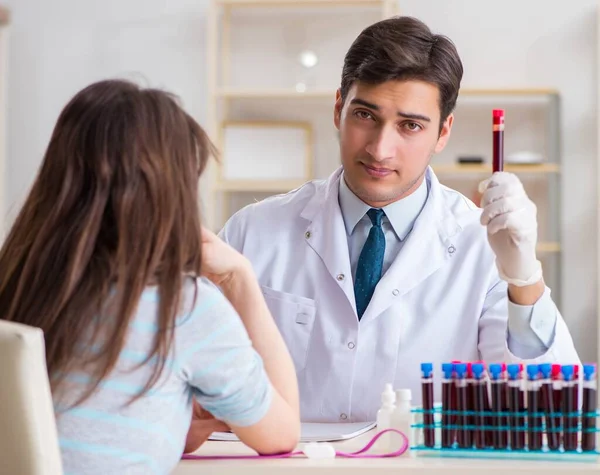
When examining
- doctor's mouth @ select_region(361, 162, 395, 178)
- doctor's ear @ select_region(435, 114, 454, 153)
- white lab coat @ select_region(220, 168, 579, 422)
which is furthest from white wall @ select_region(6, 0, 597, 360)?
doctor's mouth @ select_region(361, 162, 395, 178)

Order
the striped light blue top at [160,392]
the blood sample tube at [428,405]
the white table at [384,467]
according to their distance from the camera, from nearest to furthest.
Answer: the striped light blue top at [160,392] < the white table at [384,467] < the blood sample tube at [428,405]

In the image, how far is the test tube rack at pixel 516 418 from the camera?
133cm

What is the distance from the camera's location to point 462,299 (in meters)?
1.96

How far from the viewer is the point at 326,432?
A: 157 centimetres

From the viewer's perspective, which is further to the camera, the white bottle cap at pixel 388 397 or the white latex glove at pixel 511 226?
the white latex glove at pixel 511 226

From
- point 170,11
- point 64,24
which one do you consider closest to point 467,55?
point 170,11

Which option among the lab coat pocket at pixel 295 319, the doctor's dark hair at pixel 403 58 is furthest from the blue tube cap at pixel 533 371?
the doctor's dark hair at pixel 403 58

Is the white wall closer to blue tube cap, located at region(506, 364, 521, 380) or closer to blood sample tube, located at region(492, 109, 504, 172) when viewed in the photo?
blood sample tube, located at region(492, 109, 504, 172)

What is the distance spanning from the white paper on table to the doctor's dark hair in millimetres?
684

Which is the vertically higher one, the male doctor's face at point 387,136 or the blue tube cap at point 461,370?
the male doctor's face at point 387,136

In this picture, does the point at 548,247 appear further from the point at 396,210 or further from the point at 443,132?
the point at 396,210

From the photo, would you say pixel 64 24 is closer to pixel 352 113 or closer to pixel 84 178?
pixel 352 113

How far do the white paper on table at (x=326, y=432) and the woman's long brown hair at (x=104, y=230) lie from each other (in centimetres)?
38

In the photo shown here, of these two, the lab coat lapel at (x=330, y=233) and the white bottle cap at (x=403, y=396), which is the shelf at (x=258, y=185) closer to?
the lab coat lapel at (x=330, y=233)
